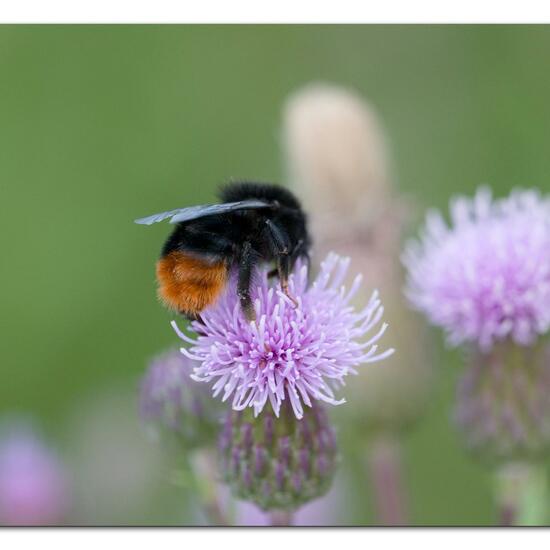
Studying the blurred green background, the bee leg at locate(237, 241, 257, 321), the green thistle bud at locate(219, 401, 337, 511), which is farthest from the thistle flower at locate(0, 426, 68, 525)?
the bee leg at locate(237, 241, 257, 321)

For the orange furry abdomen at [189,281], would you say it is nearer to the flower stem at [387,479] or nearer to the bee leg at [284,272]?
the bee leg at [284,272]

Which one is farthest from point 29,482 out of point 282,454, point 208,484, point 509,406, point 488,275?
point 488,275

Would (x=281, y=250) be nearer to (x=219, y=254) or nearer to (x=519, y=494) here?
(x=219, y=254)

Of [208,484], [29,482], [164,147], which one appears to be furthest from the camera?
[164,147]

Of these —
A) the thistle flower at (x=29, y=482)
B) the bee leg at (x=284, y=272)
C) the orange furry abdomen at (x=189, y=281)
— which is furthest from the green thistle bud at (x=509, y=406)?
the thistle flower at (x=29, y=482)

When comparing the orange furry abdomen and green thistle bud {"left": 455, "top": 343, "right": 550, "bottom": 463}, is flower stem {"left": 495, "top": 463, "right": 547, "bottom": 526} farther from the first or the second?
the orange furry abdomen

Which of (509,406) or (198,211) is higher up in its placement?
(198,211)
